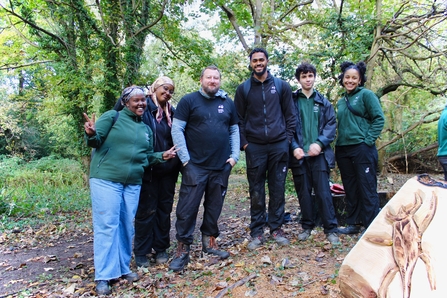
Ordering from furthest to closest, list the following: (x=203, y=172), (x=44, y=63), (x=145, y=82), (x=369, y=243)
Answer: (x=44, y=63) < (x=145, y=82) < (x=203, y=172) < (x=369, y=243)

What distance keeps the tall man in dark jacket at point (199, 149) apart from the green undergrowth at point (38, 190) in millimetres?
4784

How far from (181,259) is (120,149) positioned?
1536 millimetres

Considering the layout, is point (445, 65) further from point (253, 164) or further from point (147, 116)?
point (147, 116)

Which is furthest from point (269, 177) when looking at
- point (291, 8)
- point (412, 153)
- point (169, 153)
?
point (412, 153)

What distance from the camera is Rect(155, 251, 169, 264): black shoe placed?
457cm

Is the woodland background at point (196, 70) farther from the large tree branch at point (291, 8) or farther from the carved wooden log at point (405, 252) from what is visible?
the carved wooden log at point (405, 252)

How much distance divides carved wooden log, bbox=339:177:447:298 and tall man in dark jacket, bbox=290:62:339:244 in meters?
1.94

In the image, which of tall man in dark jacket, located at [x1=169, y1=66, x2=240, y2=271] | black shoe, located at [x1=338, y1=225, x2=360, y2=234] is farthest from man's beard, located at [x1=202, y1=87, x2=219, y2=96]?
black shoe, located at [x1=338, y1=225, x2=360, y2=234]

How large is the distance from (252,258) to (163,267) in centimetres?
114

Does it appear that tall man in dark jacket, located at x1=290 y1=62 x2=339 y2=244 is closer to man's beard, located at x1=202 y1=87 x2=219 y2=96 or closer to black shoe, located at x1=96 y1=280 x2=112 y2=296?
man's beard, located at x1=202 y1=87 x2=219 y2=96

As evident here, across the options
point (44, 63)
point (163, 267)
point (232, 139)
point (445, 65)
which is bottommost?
point (163, 267)

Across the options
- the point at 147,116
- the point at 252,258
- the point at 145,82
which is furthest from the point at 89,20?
the point at 252,258

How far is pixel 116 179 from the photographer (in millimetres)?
3811

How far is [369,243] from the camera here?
8.46ft
